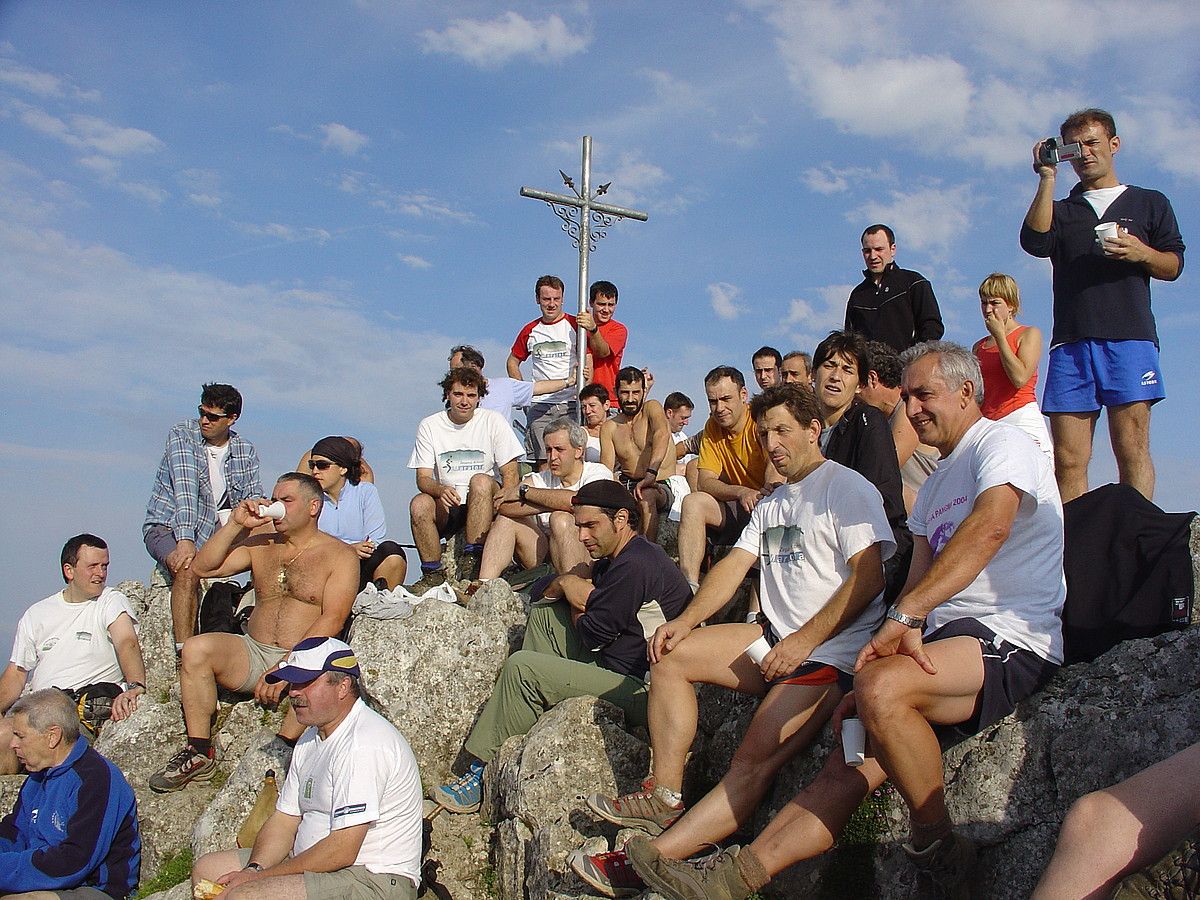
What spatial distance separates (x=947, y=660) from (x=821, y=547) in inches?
41.1

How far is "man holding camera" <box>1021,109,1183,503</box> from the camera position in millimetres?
5543

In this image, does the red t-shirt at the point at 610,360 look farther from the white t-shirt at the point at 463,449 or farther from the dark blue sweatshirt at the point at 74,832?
the dark blue sweatshirt at the point at 74,832

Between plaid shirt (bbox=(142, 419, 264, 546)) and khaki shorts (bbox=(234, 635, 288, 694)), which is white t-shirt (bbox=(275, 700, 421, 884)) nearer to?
khaki shorts (bbox=(234, 635, 288, 694))

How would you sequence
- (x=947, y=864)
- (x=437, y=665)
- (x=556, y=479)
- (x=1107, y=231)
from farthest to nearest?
1. (x=556, y=479)
2. (x=437, y=665)
3. (x=1107, y=231)
4. (x=947, y=864)

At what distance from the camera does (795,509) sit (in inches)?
189

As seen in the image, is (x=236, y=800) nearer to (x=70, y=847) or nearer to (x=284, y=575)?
(x=70, y=847)

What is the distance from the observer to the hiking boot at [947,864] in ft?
11.8

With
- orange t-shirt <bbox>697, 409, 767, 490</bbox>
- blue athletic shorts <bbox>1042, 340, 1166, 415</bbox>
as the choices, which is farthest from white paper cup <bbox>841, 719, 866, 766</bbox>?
orange t-shirt <bbox>697, 409, 767, 490</bbox>

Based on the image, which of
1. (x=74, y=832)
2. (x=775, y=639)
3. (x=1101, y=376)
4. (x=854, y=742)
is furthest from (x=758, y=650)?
(x=74, y=832)

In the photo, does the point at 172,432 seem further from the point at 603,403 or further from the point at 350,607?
the point at 603,403

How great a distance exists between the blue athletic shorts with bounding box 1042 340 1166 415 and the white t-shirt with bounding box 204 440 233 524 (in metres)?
6.62

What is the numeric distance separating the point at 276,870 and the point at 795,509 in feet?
10.4

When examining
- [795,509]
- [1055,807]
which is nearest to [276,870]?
[795,509]

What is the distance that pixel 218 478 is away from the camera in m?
8.58
